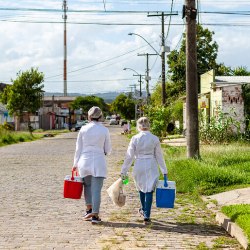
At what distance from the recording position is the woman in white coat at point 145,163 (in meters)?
9.42

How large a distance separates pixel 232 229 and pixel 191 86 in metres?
9.11

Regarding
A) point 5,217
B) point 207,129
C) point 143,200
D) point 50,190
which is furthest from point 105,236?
point 207,129

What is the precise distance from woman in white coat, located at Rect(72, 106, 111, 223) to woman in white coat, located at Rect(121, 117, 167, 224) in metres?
0.41

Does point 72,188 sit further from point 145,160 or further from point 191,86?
point 191,86

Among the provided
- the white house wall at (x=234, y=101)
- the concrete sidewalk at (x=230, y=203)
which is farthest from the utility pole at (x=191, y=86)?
the white house wall at (x=234, y=101)

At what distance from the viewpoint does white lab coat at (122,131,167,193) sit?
371 inches

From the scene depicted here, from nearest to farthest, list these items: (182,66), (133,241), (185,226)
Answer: (133,241) < (185,226) < (182,66)

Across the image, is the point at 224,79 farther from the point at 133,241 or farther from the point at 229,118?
the point at 133,241

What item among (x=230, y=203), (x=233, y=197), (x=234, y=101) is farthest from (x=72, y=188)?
(x=234, y=101)

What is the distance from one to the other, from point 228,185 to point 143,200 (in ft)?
14.8

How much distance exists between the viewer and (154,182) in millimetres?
9430

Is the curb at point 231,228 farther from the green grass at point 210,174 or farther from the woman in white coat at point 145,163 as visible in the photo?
the green grass at point 210,174

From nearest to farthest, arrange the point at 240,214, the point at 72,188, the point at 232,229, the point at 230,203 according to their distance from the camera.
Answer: the point at 232,229 → the point at 240,214 → the point at 72,188 → the point at 230,203

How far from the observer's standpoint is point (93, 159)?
9523mm
